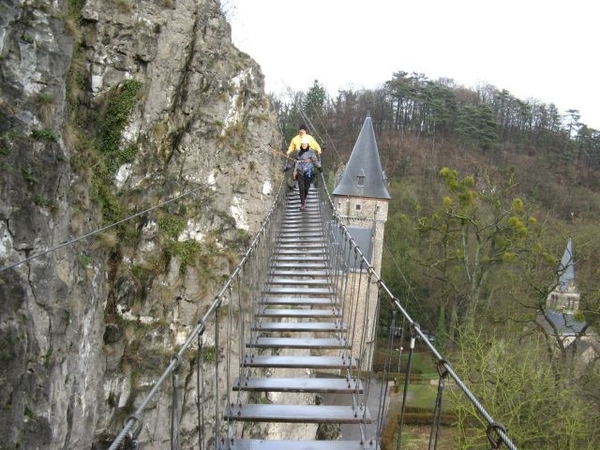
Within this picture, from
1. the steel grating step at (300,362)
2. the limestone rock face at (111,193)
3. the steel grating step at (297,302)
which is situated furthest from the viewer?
the steel grating step at (297,302)

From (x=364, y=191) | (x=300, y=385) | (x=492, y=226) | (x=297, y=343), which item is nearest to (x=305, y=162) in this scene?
(x=297, y=343)

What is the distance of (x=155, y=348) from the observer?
7.53 metres

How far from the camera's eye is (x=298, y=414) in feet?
10.6

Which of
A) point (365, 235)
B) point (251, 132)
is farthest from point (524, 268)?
point (251, 132)

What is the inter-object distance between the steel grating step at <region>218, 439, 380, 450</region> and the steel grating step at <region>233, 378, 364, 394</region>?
471 millimetres

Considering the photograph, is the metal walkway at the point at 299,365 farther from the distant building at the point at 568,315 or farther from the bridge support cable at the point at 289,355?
the distant building at the point at 568,315

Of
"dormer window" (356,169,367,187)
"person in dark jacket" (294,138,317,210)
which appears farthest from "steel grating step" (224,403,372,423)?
"dormer window" (356,169,367,187)

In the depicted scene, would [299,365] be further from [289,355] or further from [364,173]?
[364,173]

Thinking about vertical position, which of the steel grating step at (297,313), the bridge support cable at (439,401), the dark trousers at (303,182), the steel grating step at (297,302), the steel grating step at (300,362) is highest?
the dark trousers at (303,182)

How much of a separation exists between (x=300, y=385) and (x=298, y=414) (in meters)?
0.36

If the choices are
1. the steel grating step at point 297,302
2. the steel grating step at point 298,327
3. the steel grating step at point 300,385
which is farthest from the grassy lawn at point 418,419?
the steel grating step at point 300,385

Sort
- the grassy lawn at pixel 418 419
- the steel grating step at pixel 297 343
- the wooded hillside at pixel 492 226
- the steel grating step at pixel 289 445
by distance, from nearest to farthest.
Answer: the steel grating step at pixel 289 445 → the steel grating step at pixel 297 343 → the wooded hillside at pixel 492 226 → the grassy lawn at pixel 418 419

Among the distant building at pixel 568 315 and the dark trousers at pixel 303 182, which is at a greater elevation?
the dark trousers at pixel 303 182

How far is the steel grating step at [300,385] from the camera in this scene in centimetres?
352
